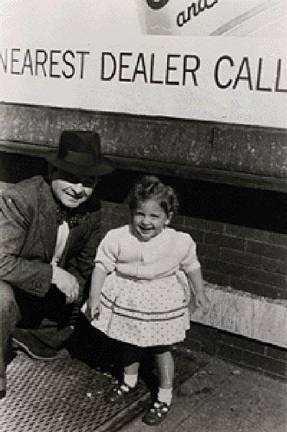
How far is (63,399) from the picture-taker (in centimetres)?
364

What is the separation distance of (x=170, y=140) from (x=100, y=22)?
3.17 feet

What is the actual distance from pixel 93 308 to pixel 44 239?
58cm

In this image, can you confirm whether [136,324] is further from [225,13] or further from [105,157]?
[225,13]

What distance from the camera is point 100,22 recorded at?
13.6ft

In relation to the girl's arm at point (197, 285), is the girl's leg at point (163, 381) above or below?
below

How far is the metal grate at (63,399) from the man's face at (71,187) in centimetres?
109

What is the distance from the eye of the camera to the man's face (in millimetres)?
3668

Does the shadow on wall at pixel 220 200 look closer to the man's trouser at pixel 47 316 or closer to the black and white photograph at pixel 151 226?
the black and white photograph at pixel 151 226

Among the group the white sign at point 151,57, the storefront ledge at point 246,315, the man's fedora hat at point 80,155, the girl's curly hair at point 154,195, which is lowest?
the storefront ledge at point 246,315

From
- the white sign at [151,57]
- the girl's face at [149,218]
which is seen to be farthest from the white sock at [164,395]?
the white sign at [151,57]

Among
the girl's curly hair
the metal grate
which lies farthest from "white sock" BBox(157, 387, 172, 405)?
the girl's curly hair

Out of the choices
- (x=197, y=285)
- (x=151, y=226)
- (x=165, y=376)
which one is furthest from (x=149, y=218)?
(x=165, y=376)

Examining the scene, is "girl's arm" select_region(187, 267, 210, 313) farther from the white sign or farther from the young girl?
the white sign

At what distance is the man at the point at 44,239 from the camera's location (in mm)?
3633
